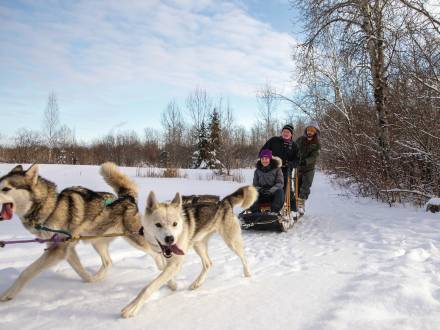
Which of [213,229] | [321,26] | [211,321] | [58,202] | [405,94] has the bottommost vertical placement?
[211,321]

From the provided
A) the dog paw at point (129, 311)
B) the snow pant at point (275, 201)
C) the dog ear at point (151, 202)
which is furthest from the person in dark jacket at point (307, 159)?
the dog paw at point (129, 311)

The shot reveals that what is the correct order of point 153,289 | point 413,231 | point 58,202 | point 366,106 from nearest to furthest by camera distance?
point 153,289 < point 58,202 < point 413,231 < point 366,106

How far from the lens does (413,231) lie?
557 centimetres

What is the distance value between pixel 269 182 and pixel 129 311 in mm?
4017

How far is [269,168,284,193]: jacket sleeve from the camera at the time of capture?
19.6ft

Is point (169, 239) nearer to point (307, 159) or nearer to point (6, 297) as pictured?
point (6, 297)

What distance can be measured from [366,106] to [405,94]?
234 centimetres

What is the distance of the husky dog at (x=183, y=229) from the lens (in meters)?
2.93

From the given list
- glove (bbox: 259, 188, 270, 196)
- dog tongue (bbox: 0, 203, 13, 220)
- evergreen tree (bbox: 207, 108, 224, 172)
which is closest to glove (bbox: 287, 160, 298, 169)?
glove (bbox: 259, 188, 270, 196)

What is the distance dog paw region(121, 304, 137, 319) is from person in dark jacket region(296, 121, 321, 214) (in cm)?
524

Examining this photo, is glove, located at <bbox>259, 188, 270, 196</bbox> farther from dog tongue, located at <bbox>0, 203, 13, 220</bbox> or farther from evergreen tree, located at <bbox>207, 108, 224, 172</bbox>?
evergreen tree, located at <bbox>207, 108, 224, 172</bbox>

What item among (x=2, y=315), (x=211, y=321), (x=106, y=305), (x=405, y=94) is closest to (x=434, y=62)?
(x=405, y=94)

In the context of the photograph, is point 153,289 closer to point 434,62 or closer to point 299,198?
point 299,198

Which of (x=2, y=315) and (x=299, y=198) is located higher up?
(x=299, y=198)
